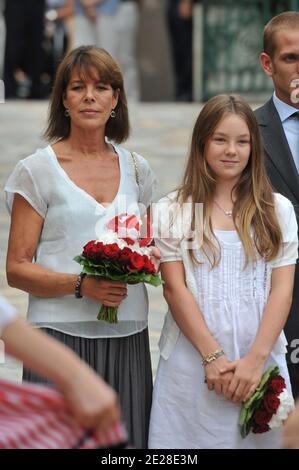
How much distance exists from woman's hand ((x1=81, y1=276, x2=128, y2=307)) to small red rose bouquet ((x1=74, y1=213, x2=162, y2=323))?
0.04 meters

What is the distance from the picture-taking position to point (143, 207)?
5309mm

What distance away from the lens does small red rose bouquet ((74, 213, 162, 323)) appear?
4.84m

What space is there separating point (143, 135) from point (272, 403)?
1001cm

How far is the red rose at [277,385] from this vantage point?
4.93 metres

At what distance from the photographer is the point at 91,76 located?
514cm

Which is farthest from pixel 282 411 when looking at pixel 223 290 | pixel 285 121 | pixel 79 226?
pixel 285 121

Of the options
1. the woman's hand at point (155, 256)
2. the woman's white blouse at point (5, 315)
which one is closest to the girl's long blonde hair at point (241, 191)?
the woman's hand at point (155, 256)

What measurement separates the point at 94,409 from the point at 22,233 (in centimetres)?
194

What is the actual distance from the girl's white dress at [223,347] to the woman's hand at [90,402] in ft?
5.97

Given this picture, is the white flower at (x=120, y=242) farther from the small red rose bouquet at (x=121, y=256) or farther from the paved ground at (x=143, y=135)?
the paved ground at (x=143, y=135)

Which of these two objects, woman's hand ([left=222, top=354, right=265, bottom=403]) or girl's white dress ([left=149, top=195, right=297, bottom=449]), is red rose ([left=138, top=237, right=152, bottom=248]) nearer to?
girl's white dress ([left=149, top=195, right=297, bottom=449])

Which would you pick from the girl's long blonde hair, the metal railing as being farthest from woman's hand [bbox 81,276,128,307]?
the metal railing

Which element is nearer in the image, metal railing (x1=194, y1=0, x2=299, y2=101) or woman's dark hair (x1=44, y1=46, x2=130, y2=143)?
woman's dark hair (x1=44, y1=46, x2=130, y2=143)
